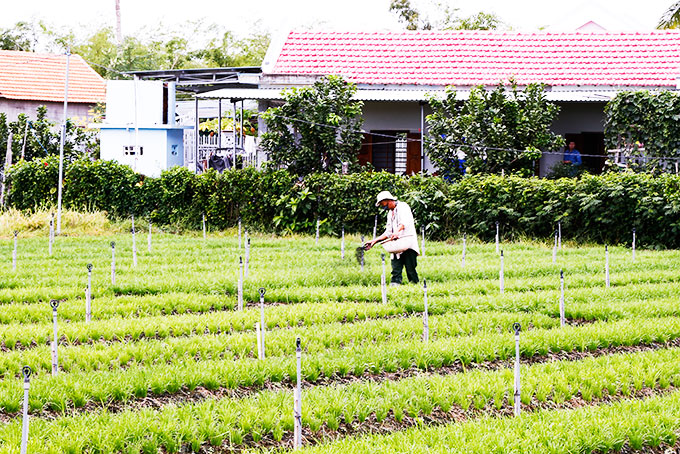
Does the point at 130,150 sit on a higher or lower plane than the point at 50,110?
lower

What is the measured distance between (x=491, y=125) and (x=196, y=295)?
12.2 metres

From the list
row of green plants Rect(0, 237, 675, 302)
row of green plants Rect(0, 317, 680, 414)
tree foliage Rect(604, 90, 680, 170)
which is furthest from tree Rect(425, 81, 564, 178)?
row of green plants Rect(0, 317, 680, 414)

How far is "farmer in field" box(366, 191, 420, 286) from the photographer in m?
14.3

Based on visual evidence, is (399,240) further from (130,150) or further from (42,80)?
(42,80)

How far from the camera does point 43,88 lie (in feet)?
140

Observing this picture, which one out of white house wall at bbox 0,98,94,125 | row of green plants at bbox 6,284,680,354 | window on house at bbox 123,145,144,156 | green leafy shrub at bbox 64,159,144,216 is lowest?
row of green plants at bbox 6,284,680,354

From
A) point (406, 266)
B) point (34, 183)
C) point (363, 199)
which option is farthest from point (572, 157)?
point (34, 183)

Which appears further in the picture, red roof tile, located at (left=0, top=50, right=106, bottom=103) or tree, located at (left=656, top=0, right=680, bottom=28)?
red roof tile, located at (left=0, top=50, right=106, bottom=103)

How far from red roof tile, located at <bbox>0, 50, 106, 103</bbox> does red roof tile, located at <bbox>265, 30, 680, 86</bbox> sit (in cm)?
1760

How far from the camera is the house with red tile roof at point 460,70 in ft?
84.8

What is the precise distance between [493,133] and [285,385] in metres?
15.5

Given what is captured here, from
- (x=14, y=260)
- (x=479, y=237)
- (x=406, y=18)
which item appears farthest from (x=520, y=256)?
(x=406, y=18)

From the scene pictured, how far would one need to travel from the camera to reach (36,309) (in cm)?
1212

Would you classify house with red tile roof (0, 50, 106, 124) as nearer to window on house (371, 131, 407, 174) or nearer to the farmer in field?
window on house (371, 131, 407, 174)
